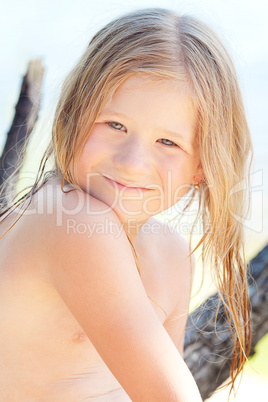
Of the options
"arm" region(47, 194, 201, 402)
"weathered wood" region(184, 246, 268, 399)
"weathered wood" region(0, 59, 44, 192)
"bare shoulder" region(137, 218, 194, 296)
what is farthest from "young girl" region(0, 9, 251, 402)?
"weathered wood" region(0, 59, 44, 192)

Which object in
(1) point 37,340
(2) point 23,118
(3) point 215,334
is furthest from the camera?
(2) point 23,118

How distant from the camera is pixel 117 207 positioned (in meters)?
1.46

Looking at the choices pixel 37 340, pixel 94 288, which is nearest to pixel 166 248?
pixel 37 340

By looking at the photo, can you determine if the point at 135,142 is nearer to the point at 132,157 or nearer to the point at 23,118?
the point at 132,157

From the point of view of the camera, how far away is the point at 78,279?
121 centimetres

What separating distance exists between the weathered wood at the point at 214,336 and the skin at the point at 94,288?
0.64 meters

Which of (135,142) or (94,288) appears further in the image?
(135,142)

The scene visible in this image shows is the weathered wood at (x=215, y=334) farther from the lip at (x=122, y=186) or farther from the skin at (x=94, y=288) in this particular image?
the lip at (x=122, y=186)

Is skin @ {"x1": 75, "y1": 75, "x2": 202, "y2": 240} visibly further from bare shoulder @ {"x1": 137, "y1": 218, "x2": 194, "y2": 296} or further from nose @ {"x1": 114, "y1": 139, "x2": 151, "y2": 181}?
bare shoulder @ {"x1": 137, "y1": 218, "x2": 194, "y2": 296}

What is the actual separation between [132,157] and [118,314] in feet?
1.42

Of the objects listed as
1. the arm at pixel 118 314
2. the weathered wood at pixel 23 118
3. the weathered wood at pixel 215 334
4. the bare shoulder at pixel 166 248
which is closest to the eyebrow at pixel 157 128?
the arm at pixel 118 314

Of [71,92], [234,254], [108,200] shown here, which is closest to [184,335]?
[234,254]

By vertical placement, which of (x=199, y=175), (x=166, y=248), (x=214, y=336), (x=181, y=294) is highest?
(x=199, y=175)

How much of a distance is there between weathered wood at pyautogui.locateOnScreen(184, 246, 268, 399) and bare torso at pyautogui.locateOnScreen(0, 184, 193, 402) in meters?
0.63
